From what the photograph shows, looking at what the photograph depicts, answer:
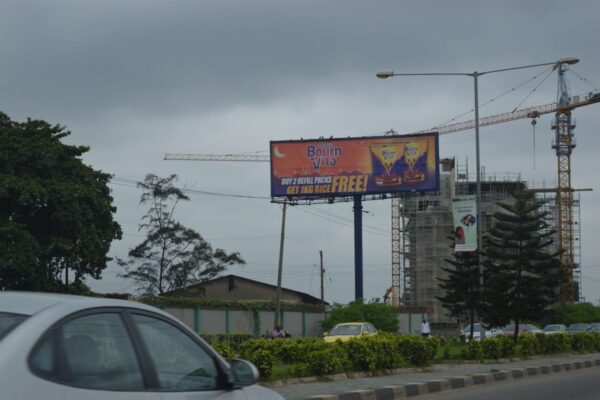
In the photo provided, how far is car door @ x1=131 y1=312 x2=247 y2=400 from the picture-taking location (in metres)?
4.55

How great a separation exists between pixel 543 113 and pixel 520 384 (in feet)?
281

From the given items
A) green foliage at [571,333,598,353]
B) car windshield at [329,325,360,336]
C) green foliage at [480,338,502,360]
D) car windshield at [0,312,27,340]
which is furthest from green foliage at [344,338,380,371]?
green foliage at [571,333,598,353]

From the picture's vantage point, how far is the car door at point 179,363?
455 cm

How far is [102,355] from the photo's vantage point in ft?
13.9

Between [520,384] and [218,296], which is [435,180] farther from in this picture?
[520,384]

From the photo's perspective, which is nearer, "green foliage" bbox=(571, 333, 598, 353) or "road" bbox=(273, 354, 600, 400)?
"road" bbox=(273, 354, 600, 400)

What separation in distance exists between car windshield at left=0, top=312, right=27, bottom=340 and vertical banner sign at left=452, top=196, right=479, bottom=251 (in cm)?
2497

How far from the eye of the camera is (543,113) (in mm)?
99562

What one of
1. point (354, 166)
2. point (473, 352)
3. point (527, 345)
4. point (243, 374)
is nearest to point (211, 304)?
point (354, 166)

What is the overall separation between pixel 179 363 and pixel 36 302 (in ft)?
3.25

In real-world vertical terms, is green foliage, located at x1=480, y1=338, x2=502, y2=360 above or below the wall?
above

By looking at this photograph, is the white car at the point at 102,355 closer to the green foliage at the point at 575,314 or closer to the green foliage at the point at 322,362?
the green foliage at the point at 322,362

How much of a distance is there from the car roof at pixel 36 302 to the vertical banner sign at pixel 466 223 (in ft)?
80.1

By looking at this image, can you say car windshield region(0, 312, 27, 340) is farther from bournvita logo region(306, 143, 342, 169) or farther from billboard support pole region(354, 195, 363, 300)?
billboard support pole region(354, 195, 363, 300)
